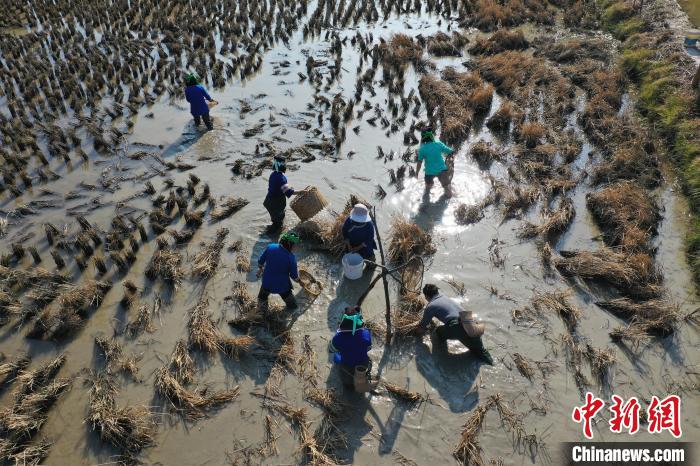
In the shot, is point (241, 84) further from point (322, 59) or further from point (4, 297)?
point (4, 297)

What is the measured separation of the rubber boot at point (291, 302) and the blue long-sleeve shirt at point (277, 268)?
22cm

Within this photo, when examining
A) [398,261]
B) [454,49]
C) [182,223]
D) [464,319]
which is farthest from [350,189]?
[454,49]

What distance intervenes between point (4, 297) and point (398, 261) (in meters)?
5.51

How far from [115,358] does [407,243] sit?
13.9ft

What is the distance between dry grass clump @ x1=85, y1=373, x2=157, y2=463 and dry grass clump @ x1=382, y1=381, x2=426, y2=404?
261 cm

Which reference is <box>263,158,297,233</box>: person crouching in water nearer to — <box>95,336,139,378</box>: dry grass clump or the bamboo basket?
the bamboo basket

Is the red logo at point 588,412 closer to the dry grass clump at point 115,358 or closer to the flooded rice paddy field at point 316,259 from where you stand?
the flooded rice paddy field at point 316,259

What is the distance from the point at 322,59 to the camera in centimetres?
1338

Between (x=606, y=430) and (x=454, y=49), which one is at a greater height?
(x=454, y=49)

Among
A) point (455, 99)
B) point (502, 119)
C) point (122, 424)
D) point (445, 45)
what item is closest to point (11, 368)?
point (122, 424)

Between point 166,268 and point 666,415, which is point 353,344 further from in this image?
point 666,415

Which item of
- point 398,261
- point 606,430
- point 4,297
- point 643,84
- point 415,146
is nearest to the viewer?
point 606,430

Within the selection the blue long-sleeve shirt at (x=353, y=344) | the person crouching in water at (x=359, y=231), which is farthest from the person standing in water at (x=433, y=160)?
the blue long-sleeve shirt at (x=353, y=344)

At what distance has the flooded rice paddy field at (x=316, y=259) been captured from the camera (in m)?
4.83
